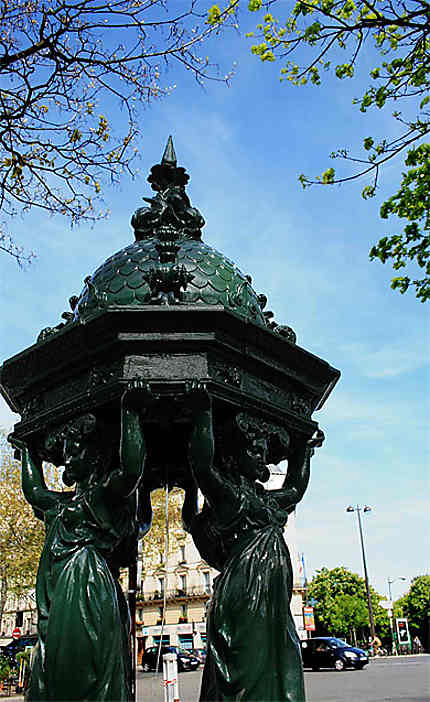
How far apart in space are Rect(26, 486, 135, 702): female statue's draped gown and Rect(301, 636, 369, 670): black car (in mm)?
21510

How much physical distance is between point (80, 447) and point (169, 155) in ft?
7.77

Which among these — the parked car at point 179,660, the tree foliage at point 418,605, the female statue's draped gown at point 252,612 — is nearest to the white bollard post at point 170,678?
the female statue's draped gown at point 252,612

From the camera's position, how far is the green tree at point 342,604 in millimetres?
55688

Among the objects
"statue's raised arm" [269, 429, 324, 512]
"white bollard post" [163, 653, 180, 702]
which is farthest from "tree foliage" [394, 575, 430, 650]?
"statue's raised arm" [269, 429, 324, 512]

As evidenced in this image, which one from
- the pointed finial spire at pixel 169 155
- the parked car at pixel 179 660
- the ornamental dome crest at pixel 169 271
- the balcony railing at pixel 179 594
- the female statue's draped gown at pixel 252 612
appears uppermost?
the pointed finial spire at pixel 169 155

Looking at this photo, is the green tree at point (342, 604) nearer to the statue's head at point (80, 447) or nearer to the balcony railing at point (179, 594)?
the balcony railing at point (179, 594)

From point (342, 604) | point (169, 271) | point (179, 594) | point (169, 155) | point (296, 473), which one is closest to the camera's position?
point (169, 271)

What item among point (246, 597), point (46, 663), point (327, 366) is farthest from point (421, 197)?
point (46, 663)

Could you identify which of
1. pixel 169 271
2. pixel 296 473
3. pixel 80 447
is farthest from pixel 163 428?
pixel 169 271

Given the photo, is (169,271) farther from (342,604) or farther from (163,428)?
(342,604)

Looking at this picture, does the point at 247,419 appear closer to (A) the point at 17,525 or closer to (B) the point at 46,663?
(B) the point at 46,663

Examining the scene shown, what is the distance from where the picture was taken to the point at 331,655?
22625 millimetres

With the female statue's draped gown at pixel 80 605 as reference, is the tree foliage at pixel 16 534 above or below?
→ above

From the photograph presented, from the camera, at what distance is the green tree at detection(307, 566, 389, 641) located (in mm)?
55688
